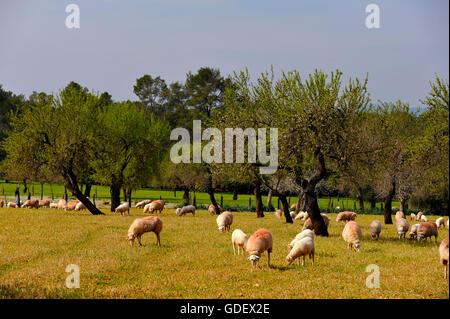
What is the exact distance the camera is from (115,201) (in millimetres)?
49000

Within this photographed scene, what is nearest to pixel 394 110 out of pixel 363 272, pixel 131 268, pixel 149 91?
pixel 363 272

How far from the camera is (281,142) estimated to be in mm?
24656

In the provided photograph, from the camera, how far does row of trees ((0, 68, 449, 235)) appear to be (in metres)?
24.4

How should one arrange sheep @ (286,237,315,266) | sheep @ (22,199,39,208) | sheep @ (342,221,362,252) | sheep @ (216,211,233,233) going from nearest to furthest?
sheep @ (286,237,315,266), sheep @ (342,221,362,252), sheep @ (216,211,233,233), sheep @ (22,199,39,208)

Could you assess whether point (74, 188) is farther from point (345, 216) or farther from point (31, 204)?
point (345, 216)

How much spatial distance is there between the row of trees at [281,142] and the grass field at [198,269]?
4.68 metres

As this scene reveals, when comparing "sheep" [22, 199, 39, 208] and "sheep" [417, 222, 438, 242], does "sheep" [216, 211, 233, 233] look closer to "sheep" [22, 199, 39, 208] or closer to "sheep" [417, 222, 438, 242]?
"sheep" [417, 222, 438, 242]

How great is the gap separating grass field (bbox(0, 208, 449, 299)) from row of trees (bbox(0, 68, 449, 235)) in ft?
15.4

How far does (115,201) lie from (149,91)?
52610 millimetres

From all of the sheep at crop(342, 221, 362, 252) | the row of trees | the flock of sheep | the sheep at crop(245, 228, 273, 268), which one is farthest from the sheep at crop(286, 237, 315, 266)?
the row of trees

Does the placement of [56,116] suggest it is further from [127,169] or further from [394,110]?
[394,110]

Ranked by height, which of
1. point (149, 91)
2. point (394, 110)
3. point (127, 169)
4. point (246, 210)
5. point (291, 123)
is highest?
point (149, 91)

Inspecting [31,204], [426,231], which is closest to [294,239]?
[426,231]

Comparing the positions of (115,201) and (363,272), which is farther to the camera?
(115,201)
